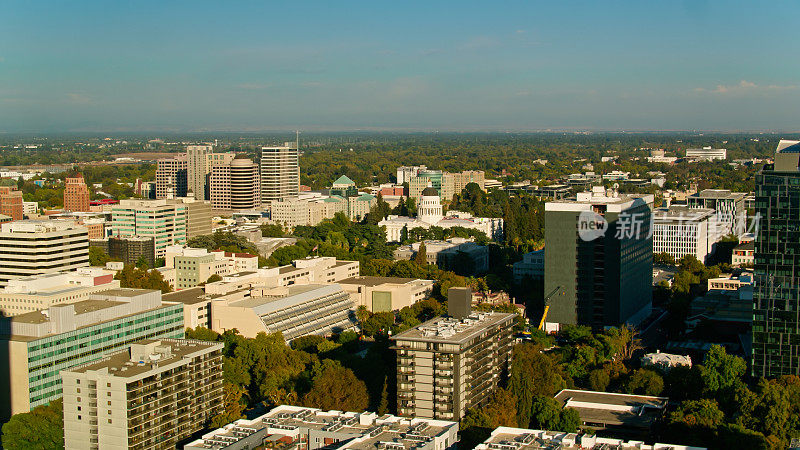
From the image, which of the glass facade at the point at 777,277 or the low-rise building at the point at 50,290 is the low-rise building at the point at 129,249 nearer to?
the low-rise building at the point at 50,290

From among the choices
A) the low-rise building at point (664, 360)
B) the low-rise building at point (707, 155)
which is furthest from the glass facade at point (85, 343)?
the low-rise building at point (707, 155)

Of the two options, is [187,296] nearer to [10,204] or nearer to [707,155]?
[10,204]

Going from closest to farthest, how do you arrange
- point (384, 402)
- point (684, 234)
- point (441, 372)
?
point (441, 372) → point (384, 402) → point (684, 234)

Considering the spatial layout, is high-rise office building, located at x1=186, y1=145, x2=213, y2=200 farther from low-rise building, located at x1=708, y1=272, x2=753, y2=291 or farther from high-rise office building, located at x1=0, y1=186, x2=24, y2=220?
low-rise building, located at x1=708, y1=272, x2=753, y2=291

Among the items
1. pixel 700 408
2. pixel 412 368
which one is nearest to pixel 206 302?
pixel 412 368

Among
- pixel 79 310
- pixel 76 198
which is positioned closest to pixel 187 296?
pixel 79 310

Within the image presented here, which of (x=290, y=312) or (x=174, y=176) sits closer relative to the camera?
(x=290, y=312)

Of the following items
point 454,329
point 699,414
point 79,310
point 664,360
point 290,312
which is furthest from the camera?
point 290,312

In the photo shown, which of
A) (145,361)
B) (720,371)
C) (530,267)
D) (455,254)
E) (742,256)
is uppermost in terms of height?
(145,361)
